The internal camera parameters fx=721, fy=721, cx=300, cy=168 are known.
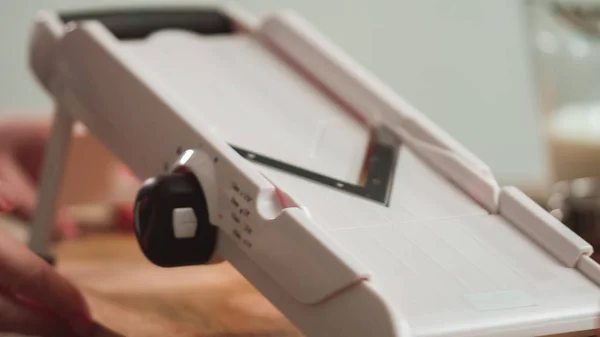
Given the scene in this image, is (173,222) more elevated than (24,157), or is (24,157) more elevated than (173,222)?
(173,222)

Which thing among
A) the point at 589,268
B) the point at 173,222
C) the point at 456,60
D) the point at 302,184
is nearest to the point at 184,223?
the point at 173,222

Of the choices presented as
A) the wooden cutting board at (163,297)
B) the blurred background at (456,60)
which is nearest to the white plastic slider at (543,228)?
the wooden cutting board at (163,297)

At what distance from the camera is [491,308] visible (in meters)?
0.67

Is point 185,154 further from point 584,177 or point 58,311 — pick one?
point 584,177

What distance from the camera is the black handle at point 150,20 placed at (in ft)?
3.74

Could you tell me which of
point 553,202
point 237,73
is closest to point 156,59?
point 237,73

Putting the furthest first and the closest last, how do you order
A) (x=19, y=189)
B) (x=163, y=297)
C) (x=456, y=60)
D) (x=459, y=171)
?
(x=456, y=60) → (x=19, y=189) → (x=163, y=297) → (x=459, y=171)

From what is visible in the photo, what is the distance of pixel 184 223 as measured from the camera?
0.80 m

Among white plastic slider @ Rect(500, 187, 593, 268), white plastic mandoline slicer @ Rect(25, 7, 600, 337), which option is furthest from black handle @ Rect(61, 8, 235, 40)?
white plastic slider @ Rect(500, 187, 593, 268)

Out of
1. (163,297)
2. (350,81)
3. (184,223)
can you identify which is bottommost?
(163,297)

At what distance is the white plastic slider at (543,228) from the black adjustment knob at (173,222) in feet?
1.17

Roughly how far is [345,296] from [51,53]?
70 cm

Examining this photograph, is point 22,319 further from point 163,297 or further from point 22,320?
point 163,297

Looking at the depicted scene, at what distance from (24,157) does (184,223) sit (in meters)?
0.70
